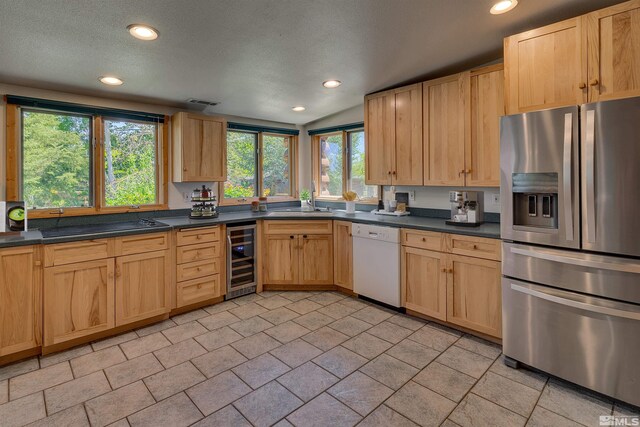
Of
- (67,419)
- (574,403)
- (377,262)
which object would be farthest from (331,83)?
(67,419)

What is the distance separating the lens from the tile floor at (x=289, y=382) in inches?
73.2

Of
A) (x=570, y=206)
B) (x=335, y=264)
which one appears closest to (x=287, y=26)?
(x=570, y=206)

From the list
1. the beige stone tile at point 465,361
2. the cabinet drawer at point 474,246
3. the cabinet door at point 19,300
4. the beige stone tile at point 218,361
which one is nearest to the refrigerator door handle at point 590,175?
the cabinet drawer at point 474,246

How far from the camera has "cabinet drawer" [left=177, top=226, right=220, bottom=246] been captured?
129 inches

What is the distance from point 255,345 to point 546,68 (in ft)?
9.37

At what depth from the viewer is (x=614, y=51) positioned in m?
1.95

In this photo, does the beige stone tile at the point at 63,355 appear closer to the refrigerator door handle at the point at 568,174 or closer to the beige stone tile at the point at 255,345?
the beige stone tile at the point at 255,345

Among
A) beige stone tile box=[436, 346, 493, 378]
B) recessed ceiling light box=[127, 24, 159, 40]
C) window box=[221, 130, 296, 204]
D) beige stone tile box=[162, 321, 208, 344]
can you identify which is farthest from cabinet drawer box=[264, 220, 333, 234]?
recessed ceiling light box=[127, 24, 159, 40]

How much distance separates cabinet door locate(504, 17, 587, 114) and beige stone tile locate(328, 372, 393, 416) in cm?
207

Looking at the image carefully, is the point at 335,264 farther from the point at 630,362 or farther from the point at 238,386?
the point at 630,362

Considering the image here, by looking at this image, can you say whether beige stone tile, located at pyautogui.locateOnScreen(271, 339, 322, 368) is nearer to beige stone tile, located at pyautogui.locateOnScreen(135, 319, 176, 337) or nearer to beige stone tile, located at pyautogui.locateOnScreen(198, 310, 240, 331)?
beige stone tile, located at pyautogui.locateOnScreen(198, 310, 240, 331)

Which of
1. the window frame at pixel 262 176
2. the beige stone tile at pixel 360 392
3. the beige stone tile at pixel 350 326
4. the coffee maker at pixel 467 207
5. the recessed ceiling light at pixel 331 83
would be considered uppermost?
the recessed ceiling light at pixel 331 83

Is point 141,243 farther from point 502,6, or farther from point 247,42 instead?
point 502,6

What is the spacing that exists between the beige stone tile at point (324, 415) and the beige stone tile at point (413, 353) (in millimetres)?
694
